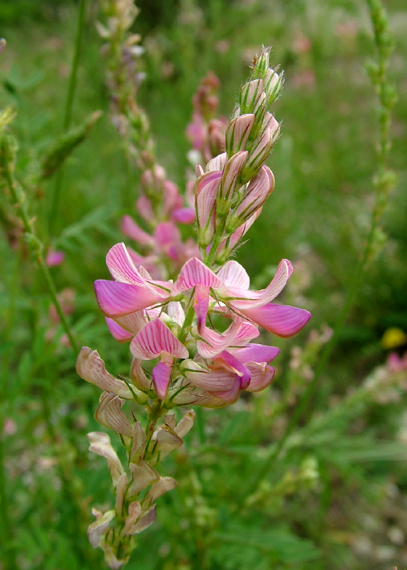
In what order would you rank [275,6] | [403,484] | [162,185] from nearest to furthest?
[162,185] → [403,484] → [275,6]

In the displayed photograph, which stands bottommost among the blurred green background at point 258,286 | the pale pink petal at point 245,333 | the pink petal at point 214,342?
the blurred green background at point 258,286

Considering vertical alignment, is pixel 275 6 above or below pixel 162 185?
above

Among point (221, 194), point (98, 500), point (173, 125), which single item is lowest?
point (98, 500)

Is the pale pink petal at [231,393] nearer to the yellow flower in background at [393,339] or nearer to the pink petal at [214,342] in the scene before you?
the pink petal at [214,342]

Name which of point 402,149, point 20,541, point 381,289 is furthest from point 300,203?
point 20,541

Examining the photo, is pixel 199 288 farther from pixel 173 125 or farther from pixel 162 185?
pixel 173 125

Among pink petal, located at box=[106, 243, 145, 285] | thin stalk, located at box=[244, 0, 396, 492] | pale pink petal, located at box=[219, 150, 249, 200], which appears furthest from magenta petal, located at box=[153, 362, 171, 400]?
thin stalk, located at box=[244, 0, 396, 492]

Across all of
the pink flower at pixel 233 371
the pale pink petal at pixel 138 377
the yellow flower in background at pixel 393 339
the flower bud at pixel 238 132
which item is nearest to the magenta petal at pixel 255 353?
the pink flower at pixel 233 371
